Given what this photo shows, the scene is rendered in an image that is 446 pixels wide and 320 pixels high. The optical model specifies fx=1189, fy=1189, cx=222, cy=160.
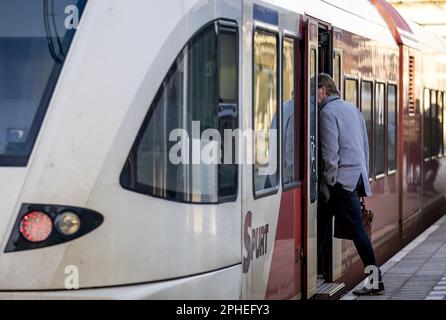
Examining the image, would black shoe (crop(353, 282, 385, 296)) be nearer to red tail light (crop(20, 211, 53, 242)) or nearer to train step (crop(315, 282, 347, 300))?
train step (crop(315, 282, 347, 300))

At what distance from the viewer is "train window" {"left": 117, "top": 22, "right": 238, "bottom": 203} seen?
5754mm

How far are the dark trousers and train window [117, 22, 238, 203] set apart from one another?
8.84 ft

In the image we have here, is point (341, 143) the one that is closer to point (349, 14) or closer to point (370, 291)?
point (370, 291)

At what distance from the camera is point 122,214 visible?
5.66 m

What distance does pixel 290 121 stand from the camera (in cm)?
766

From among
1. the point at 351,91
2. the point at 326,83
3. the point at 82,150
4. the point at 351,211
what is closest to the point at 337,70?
the point at 351,91

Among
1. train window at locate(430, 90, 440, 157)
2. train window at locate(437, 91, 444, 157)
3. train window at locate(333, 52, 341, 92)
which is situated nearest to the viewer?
train window at locate(333, 52, 341, 92)

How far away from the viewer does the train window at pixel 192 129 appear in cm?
575

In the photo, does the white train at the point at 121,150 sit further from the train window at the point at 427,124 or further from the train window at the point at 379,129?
the train window at the point at 427,124

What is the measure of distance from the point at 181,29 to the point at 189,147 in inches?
23.1

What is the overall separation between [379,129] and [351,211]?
3300 millimetres

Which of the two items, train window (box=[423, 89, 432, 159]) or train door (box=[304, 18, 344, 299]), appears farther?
train window (box=[423, 89, 432, 159])

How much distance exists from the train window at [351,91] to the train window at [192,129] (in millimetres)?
Answer: 3710

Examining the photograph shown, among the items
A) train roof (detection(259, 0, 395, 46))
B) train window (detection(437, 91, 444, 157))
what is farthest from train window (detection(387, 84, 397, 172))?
train window (detection(437, 91, 444, 157))
